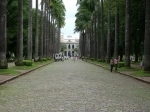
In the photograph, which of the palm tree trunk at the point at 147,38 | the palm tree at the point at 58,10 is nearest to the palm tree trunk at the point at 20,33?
the palm tree trunk at the point at 147,38

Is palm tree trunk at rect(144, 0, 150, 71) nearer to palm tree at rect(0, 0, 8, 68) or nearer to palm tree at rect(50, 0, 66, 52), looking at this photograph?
palm tree at rect(0, 0, 8, 68)

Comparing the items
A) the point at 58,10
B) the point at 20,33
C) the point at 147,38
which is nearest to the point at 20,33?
the point at 20,33

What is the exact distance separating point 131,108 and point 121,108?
0.99 feet

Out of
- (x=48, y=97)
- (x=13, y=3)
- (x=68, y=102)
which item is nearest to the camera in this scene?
(x=68, y=102)

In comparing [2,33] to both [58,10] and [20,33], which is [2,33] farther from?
[58,10]

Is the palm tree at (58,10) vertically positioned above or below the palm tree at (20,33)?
above

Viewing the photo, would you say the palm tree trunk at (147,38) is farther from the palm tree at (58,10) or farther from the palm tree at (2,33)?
the palm tree at (58,10)

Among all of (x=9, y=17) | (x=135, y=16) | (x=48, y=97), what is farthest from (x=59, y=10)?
(x=48, y=97)

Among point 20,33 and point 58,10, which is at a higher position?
point 58,10

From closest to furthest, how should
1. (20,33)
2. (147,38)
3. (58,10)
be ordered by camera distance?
(147,38), (20,33), (58,10)

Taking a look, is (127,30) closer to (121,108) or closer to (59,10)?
(121,108)

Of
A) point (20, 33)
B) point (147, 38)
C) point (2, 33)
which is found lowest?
point (147, 38)

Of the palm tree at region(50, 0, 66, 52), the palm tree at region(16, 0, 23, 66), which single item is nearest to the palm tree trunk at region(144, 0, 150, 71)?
the palm tree at region(16, 0, 23, 66)

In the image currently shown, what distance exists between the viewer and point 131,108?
32.0 feet
